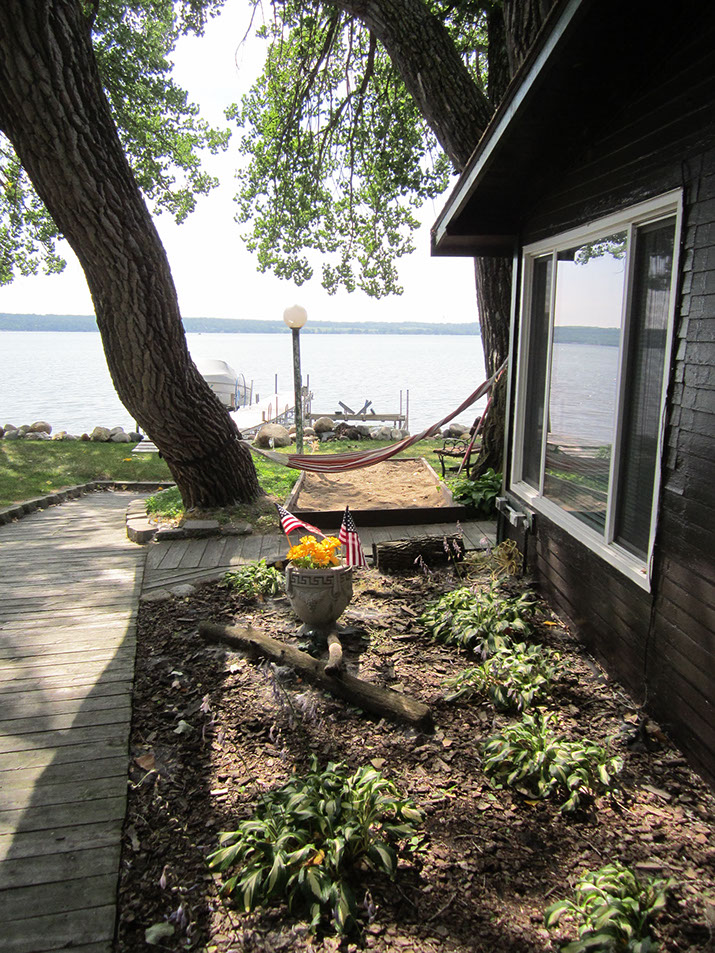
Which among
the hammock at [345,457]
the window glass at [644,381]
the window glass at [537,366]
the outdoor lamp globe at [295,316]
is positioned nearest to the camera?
the window glass at [644,381]

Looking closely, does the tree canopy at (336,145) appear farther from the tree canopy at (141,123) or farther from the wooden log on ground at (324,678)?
the wooden log on ground at (324,678)

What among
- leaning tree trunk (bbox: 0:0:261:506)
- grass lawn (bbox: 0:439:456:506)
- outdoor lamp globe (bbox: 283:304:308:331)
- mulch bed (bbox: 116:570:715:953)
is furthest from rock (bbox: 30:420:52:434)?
mulch bed (bbox: 116:570:715:953)

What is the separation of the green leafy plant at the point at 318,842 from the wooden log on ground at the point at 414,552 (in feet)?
7.35

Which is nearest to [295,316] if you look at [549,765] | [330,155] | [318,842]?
[330,155]

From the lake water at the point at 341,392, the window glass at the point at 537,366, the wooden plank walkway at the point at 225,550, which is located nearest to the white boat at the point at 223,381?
the lake water at the point at 341,392

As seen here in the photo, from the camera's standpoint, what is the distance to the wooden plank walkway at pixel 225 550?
15.1 feet

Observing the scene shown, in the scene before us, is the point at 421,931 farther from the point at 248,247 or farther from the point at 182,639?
the point at 248,247

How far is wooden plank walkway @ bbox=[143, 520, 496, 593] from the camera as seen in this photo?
15.1 ft

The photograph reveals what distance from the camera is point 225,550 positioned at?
514 centimetres

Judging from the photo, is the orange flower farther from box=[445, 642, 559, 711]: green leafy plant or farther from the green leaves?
the green leaves

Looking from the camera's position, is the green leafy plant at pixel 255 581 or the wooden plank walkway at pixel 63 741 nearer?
the wooden plank walkway at pixel 63 741

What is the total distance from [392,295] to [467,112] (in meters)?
6.98

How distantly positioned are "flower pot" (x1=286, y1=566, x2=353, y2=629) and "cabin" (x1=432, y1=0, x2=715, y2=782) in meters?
1.13

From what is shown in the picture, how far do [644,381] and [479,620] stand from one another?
1.37 meters
